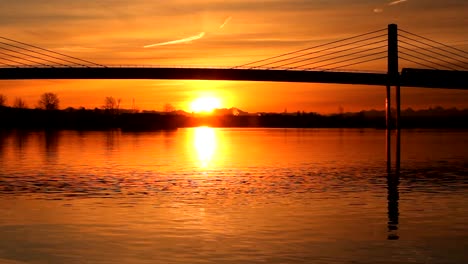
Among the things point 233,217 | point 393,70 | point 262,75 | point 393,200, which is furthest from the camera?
point 393,70

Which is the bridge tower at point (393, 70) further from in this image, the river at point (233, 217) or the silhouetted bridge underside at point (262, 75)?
the river at point (233, 217)

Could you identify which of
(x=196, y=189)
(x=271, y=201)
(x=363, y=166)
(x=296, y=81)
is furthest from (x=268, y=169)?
(x=296, y=81)

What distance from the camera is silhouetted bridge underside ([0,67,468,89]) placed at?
72875mm

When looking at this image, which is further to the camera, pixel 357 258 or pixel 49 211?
pixel 49 211

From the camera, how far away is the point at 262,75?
240ft

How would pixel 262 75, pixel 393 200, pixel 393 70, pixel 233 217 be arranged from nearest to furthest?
pixel 233 217
pixel 393 200
pixel 262 75
pixel 393 70

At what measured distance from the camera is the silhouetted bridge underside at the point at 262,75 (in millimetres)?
72875

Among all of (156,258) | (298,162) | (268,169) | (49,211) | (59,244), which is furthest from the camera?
(298,162)

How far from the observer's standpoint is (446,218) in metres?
18.3

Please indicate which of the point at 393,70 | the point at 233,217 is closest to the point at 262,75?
the point at 393,70

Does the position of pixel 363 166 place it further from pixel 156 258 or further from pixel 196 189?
pixel 156 258

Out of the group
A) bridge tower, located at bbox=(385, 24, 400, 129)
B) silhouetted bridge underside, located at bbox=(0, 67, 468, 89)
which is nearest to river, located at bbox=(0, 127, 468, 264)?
silhouetted bridge underside, located at bbox=(0, 67, 468, 89)

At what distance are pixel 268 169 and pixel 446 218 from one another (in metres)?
18.7

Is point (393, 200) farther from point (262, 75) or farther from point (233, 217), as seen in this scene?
point (262, 75)
